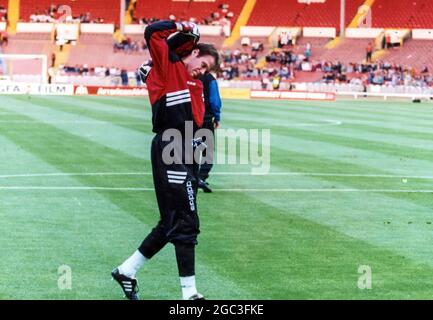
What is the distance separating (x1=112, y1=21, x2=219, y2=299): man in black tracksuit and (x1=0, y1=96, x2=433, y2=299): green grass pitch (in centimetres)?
61

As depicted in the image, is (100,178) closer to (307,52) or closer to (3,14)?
(307,52)

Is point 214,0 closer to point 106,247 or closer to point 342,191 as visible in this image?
point 342,191

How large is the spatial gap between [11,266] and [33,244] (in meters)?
1.26

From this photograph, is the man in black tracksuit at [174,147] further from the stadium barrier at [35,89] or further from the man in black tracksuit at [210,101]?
the stadium barrier at [35,89]

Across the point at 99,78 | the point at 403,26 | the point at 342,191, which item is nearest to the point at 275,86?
the point at 99,78

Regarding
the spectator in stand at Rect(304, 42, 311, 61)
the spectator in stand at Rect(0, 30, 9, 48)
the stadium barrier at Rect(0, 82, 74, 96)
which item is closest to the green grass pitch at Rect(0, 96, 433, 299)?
the stadium barrier at Rect(0, 82, 74, 96)

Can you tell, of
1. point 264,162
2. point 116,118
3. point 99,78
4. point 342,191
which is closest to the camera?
point 342,191

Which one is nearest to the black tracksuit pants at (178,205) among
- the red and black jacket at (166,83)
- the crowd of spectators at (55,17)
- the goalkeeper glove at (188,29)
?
the red and black jacket at (166,83)

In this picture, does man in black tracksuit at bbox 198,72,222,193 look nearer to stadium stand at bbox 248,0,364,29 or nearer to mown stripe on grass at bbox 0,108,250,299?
mown stripe on grass at bbox 0,108,250,299

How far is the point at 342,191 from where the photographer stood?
17.2 m

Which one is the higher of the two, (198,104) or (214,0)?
(214,0)

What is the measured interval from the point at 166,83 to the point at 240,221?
5.11 metres

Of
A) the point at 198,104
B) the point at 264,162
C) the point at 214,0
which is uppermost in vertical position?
the point at 214,0

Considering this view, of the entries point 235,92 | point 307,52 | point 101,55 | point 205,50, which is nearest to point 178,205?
point 205,50
